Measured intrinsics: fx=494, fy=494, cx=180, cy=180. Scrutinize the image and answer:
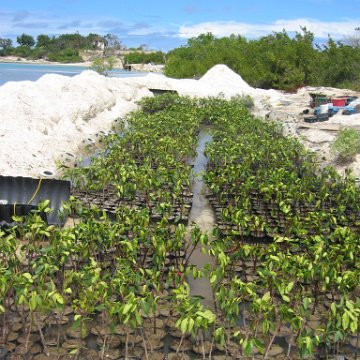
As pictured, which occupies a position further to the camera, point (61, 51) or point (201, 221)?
point (61, 51)

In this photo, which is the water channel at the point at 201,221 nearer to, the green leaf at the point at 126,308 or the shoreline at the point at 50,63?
the green leaf at the point at 126,308

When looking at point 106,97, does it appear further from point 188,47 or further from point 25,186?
point 188,47

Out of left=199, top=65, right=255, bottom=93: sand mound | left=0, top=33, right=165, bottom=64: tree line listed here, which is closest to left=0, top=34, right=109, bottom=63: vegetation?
left=0, top=33, right=165, bottom=64: tree line

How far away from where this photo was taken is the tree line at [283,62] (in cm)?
3934

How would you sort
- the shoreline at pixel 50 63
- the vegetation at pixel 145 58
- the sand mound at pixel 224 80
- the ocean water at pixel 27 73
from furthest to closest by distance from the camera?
the vegetation at pixel 145 58 → the shoreline at pixel 50 63 → the ocean water at pixel 27 73 → the sand mound at pixel 224 80

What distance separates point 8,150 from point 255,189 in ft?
19.8

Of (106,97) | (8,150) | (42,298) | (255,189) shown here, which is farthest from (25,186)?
(106,97)

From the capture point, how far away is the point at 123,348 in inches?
190

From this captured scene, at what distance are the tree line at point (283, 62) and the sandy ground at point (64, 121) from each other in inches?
481

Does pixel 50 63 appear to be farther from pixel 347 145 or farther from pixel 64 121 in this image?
pixel 347 145

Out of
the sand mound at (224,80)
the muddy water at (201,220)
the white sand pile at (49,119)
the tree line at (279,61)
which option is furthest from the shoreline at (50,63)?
the muddy water at (201,220)

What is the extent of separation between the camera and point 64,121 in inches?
645

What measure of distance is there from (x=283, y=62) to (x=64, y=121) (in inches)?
1157

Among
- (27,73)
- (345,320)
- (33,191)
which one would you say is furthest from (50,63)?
(345,320)
